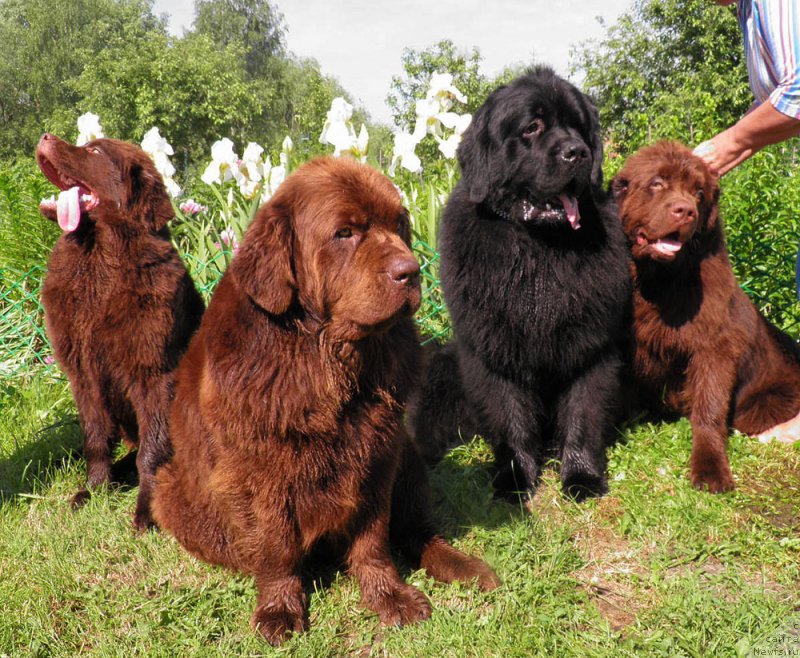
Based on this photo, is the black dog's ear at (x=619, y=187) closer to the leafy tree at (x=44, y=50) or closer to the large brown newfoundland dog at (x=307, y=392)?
the large brown newfoundland dog at (x=307, y=392)

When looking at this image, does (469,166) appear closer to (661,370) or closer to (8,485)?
(661,370)

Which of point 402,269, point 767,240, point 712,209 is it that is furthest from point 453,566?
point 767,240

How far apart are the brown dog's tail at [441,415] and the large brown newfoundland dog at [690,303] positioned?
3.17 ft

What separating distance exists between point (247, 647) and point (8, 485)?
1.98 metres

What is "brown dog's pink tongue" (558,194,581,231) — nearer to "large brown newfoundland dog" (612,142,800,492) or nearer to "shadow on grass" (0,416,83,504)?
"large brown newfoundland dog" (612,142,800,492)

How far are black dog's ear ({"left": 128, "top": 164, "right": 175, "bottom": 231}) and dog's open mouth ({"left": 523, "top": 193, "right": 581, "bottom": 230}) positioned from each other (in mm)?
1671

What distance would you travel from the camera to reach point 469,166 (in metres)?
3.20

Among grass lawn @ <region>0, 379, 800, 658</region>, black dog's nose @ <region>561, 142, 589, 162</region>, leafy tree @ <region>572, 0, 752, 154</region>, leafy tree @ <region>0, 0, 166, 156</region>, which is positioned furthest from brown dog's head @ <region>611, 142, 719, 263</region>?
leafy tree @ <region>0, 0, 166, 156</region>

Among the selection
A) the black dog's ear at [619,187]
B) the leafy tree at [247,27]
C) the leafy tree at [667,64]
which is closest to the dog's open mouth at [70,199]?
the black dog's ear at [619,187]

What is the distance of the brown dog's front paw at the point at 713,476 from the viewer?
3.12 m

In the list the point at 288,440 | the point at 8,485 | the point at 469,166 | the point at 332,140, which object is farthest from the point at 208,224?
the point at 288,440

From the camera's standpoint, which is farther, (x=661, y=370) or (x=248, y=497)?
(x=661, y=370)

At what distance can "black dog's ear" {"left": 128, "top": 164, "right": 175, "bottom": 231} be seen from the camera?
10.2 ft

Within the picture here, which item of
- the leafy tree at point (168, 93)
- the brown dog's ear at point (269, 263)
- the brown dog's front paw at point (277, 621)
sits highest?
the brown dog's ear at point (269, 263)
